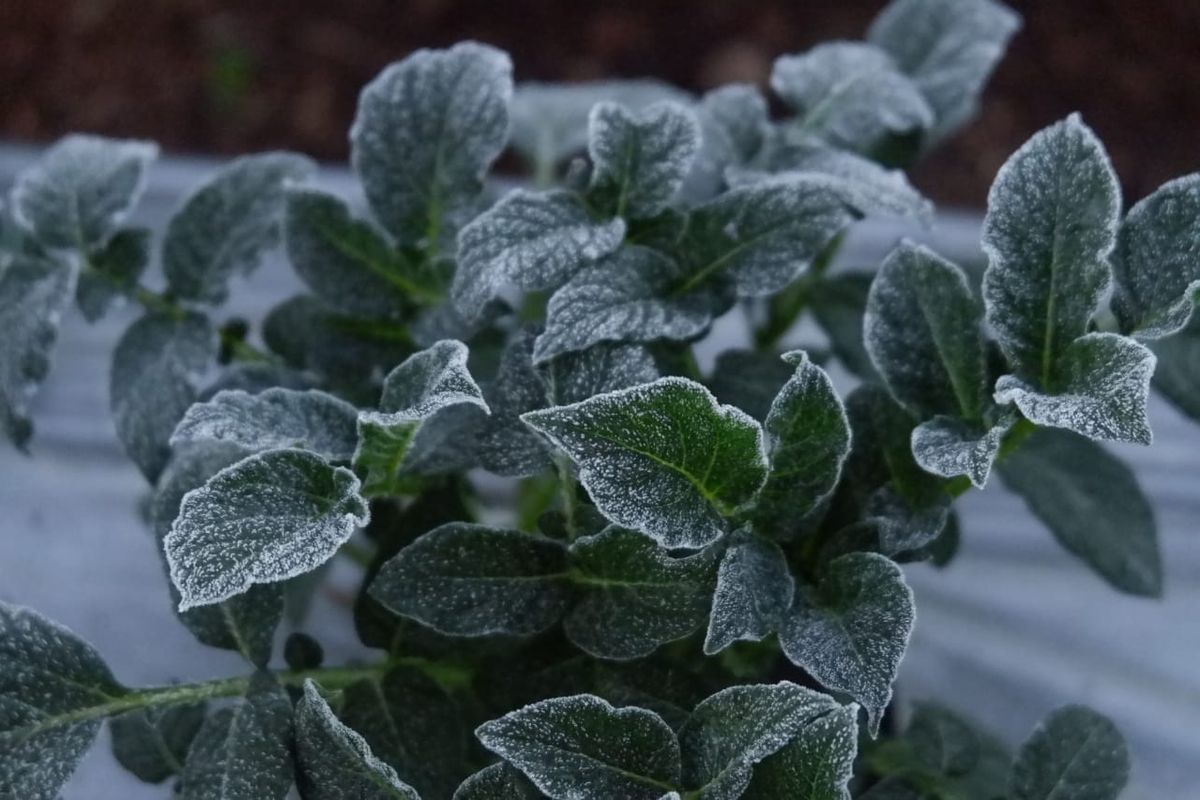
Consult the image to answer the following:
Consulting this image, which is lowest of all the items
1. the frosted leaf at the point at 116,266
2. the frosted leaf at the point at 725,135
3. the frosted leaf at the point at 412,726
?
the frosted leaf at the point at 412,726

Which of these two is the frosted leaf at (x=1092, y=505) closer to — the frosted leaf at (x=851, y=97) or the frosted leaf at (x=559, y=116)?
the frosted leaf at (x=851, y=97)

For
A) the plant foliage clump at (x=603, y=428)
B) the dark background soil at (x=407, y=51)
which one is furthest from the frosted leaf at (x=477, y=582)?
the dark background soil at (x=407, y=51)

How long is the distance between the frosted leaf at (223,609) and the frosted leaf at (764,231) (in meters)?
0.26

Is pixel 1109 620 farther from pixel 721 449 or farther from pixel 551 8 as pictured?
pixel 551 8

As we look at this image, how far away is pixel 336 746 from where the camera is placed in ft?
1.83

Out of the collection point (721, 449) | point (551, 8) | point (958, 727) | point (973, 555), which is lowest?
point (973, 555)

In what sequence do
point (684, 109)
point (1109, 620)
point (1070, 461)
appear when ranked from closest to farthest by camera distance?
point (684, 109)
point (1070, 461)
point (1109, 620)

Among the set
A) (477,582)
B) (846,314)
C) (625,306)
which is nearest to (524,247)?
(625,306)

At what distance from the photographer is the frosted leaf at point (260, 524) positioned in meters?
0.52

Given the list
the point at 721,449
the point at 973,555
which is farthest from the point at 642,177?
the point at 973,555

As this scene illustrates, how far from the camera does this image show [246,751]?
1.93 feet

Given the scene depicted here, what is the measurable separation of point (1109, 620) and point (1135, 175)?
57 cm

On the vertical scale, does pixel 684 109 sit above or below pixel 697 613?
above

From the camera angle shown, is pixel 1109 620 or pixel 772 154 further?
pixel 1109 620
